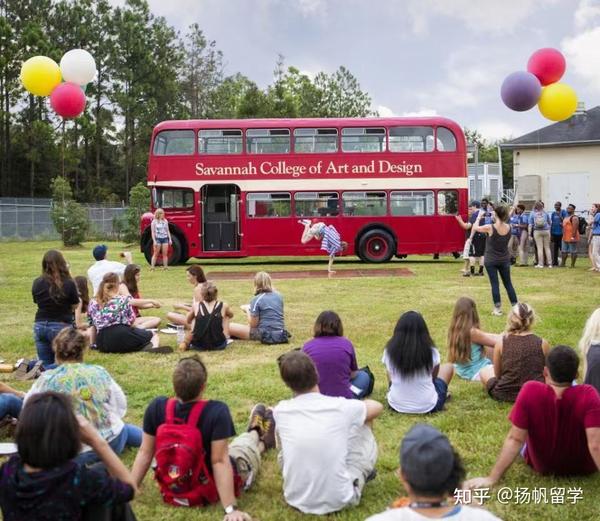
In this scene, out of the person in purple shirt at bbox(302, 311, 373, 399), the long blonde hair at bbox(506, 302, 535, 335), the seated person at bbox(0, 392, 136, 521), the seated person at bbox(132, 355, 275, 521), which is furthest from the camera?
the long blonde hair at bbox(506, 302, 535, 335)

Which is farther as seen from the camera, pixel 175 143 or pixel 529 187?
pixel 529 187

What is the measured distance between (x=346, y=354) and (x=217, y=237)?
1567cm

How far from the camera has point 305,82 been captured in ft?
168

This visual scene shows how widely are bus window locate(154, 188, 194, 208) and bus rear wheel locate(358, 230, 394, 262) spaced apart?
5.04m

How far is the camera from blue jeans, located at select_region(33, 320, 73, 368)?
23.7ft

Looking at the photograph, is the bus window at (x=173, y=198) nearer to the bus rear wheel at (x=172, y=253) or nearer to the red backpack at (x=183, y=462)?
the bus rear wheel at (x=172, y=253)

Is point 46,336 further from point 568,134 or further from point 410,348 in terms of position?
point 568,134

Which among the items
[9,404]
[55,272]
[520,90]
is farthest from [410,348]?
[520,90]

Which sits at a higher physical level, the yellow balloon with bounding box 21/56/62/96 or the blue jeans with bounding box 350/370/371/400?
the yellow balloon with bounding box 21/56/62/96

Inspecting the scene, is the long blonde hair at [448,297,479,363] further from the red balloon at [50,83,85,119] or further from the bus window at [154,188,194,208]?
the bus window at [154,188,194,208]

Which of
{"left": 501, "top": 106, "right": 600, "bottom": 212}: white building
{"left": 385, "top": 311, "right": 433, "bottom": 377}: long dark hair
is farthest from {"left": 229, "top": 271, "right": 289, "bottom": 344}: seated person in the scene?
{"left": 501, "top": 106, "right": 600, "bottom": 212}: white building

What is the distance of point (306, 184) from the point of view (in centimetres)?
2073

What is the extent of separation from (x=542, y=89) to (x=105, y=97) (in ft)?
137

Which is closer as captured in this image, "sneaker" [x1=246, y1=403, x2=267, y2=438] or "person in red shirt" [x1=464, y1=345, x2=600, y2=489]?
"person in red shirt" [x1=464, y1=345, x2=600, y2=489]
